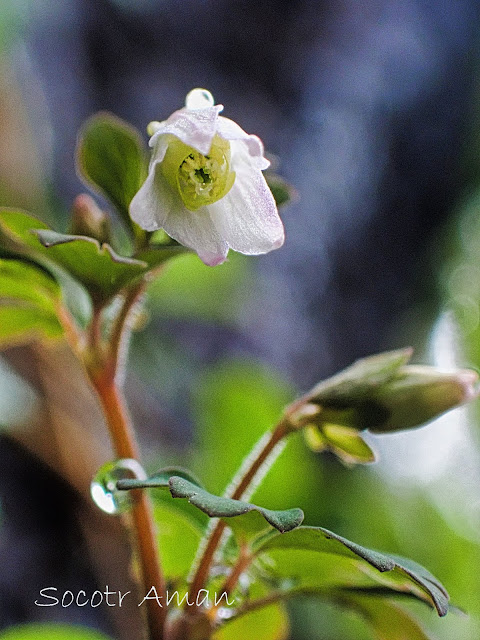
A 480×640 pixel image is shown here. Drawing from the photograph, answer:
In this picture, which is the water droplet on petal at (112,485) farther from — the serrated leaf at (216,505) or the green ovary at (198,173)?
the green ovary at (198,173)

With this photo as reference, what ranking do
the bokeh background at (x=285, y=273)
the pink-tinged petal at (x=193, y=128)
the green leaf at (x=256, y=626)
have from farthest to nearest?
the bokeh background at (x=285, y=273) < the green leaf at (x=256, y=626) < the pink-tinged petal at (x=193, y=128)

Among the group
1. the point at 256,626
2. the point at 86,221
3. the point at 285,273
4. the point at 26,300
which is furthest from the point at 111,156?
the point at 285,273

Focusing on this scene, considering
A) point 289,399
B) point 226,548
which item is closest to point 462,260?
point 289,399

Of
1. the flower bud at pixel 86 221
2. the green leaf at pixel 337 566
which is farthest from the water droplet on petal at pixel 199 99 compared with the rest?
the green leaf at pixel 337 566

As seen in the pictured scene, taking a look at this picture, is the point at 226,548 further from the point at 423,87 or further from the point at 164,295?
the point at 423,87

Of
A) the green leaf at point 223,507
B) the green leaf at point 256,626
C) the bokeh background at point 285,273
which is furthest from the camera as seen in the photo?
the bokeh background at point 285,273

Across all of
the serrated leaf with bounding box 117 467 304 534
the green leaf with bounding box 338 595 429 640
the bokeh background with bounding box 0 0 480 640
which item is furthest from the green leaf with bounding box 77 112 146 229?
the bokeh background with bounding box 0 0 480 640

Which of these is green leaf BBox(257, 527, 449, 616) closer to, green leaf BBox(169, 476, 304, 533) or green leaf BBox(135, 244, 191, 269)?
green leaf BBox(169, 476, 304, 533)

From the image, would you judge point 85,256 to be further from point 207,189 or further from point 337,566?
point 337,566
